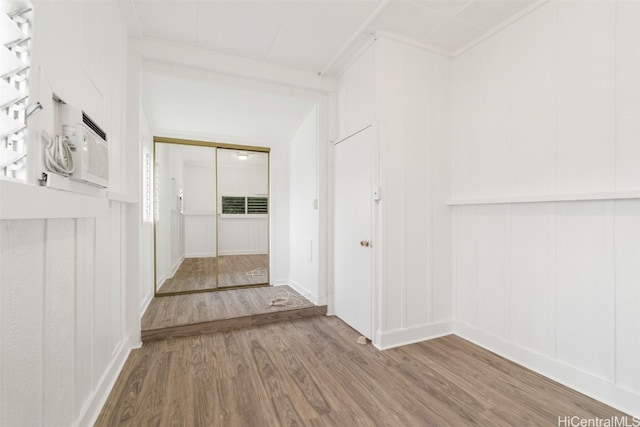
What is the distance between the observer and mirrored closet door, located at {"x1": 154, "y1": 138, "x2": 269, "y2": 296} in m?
3.68

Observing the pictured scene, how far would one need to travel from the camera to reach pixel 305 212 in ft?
11.3

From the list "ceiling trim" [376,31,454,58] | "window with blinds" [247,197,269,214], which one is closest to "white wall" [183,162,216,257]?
"window with blinds" [247,197,269,214]

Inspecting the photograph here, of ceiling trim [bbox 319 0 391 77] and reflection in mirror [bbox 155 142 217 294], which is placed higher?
ceiling trim [bbox 319 0 391 77]

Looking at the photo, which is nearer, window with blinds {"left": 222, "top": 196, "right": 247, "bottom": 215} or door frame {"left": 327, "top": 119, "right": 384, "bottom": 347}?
door frame {"left": 327, "top": 119, "right": 384, "bottom": 347}

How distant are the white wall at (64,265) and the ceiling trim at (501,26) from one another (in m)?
2.80

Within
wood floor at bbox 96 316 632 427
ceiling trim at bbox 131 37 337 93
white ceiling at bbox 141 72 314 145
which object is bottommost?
wood floor at bbox 96 316 632 427

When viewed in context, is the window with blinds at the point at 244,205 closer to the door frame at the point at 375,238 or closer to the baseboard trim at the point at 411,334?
the door frame at the point at 375,238

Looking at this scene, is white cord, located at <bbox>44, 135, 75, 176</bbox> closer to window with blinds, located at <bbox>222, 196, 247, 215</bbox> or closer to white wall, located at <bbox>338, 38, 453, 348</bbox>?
white wall, located at <bbox>338, 38, 453, 348</bbox>

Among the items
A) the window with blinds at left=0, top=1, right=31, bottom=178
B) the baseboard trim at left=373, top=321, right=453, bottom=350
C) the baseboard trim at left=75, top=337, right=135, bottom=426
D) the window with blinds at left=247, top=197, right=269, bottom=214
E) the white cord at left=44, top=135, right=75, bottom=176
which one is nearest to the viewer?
the window with blinds at left=0, top=1, right=31, bottom=178

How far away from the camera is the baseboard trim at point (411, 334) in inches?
87.5

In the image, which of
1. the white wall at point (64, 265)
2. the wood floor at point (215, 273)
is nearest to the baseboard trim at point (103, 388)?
the white wall at point (64, 265)

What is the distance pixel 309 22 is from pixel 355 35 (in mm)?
414

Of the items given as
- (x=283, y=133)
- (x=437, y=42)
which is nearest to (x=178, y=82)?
(x=283, y=133)

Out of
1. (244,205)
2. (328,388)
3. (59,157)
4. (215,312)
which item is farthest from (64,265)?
(244,205)
